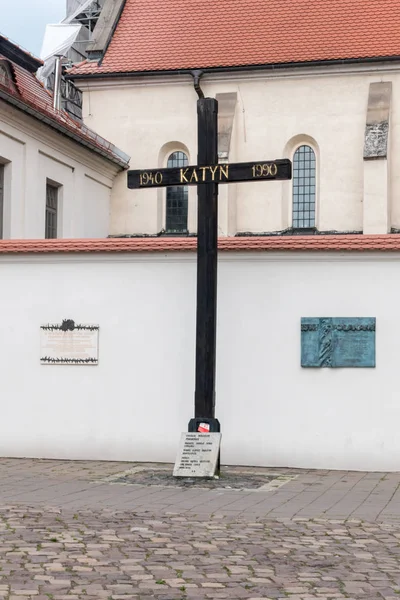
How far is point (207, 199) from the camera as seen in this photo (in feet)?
45.8

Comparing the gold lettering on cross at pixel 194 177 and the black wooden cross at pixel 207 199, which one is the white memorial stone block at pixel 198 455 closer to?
the black wooden cross at pixel 207 199

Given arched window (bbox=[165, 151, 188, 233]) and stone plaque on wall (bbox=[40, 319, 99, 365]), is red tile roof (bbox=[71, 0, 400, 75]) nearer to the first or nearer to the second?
arched window (bbox=[165, 151, 188, 233])

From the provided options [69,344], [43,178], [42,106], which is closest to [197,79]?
[42,106]

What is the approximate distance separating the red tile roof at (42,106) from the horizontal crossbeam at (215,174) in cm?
841

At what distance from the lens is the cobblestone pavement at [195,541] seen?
281 inches

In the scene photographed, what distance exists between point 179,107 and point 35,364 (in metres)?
16.3

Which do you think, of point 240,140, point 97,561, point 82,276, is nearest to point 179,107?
point 240,140

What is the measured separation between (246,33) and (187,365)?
59.0 ft

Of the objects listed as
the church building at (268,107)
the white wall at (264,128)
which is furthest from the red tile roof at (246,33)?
the white wall at (264,128)

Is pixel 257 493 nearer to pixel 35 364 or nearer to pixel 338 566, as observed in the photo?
pixel 338 566

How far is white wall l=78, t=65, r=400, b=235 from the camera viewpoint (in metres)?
28.9

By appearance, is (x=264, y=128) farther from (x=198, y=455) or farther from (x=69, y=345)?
(x=198, y=455)

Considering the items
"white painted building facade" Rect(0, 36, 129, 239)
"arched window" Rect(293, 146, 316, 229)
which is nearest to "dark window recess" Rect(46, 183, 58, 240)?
"white painted building facade" Rect(0, 36, 129, 239)

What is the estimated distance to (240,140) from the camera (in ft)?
97.8
